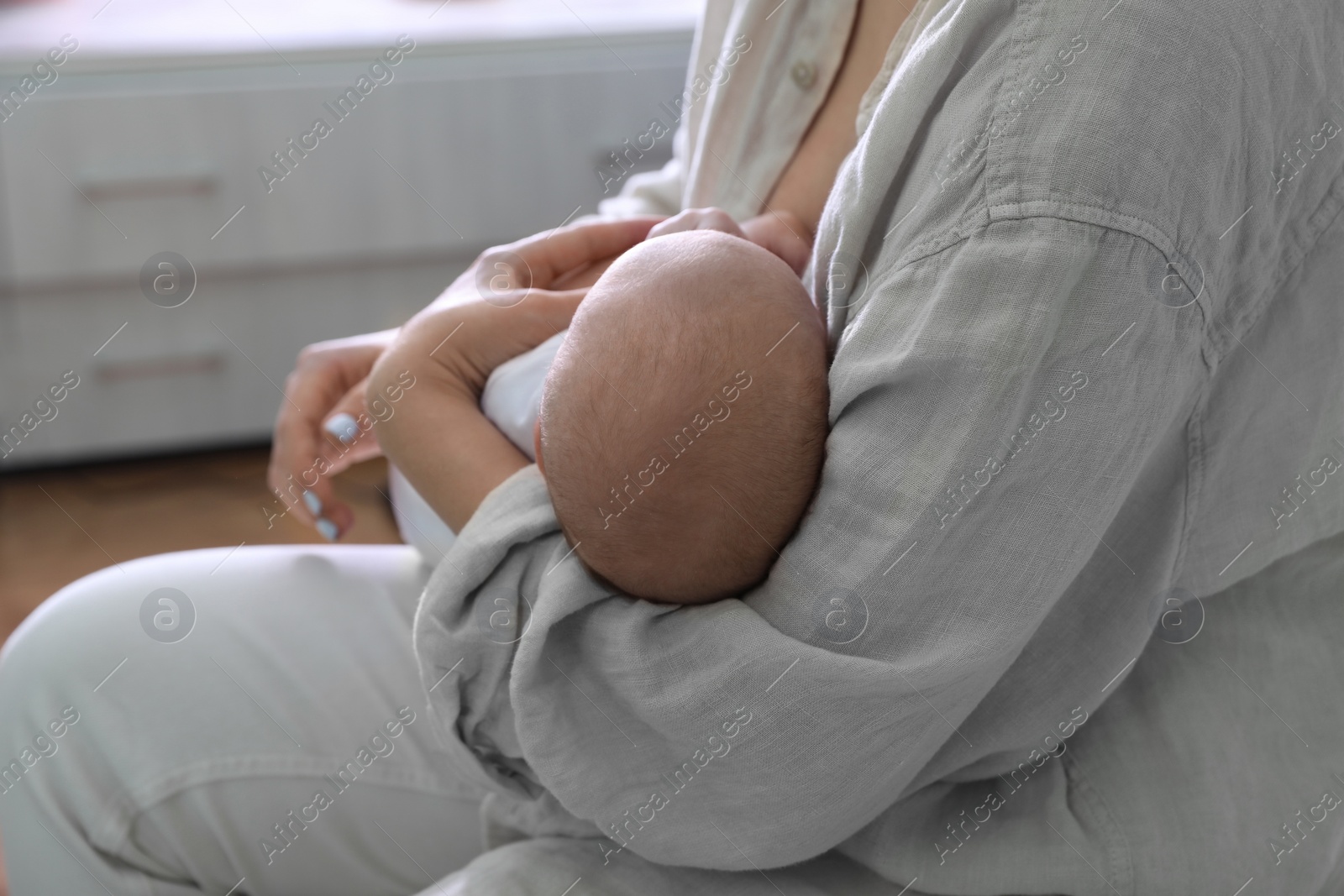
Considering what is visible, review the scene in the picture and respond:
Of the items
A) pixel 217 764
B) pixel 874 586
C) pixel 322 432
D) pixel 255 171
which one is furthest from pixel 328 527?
pixel 255 171

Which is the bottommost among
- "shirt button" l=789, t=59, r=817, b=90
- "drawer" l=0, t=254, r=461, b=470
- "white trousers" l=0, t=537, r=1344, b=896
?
"drawer" l=0, t=254, r=461, b=470

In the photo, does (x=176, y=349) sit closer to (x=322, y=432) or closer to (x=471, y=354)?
(x=322, y=432)

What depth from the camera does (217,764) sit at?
73 centimetres

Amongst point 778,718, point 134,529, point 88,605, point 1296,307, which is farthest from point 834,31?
point 134,529

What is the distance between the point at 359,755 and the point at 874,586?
41 centimetres

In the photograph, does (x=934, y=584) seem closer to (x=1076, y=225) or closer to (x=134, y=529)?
(x=1076, y=225)

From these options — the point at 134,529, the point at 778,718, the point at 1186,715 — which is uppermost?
the point at 778,718

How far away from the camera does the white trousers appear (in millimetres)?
598

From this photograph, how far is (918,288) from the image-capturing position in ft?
1.63

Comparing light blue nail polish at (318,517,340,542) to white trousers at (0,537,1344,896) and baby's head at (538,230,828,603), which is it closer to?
white trousers at (0,537,1344,896)

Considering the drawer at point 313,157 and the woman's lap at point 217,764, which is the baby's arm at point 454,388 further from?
the drawer at point 313,157

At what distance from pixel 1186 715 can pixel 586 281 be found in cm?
46

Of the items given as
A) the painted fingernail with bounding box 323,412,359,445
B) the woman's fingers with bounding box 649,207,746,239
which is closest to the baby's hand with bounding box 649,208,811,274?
the woman's fingers with bounding box 649,207,746,239

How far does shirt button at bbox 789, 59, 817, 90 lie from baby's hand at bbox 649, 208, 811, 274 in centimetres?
9
